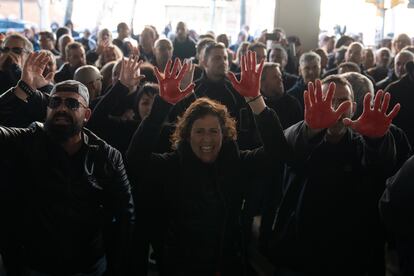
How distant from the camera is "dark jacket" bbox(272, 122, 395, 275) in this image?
106 inches

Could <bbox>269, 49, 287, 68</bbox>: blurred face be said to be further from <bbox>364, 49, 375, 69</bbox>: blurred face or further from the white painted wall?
the white painted wall

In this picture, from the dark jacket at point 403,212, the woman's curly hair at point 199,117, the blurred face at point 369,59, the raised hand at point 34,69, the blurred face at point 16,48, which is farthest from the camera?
the blurred face at point 369,59

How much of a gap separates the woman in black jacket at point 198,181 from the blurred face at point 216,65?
177cm

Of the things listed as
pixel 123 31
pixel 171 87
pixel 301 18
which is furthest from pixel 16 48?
pixel 301 18

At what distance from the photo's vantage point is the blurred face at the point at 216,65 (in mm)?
4742

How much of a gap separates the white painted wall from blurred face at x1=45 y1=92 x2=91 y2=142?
825 centimetres

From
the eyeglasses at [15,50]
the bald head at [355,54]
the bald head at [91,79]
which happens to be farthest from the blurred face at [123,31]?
the bald head at [91,79]

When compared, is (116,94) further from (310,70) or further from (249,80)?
(310,70)

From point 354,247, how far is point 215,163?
0.82 metres

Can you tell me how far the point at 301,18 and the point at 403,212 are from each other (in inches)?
353

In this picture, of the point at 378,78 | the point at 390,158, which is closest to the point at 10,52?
the point at 390,158

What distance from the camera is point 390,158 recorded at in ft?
8.93

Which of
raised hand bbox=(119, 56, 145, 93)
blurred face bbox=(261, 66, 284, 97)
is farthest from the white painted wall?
raised hand bbox=(119, 56, 145, 93)

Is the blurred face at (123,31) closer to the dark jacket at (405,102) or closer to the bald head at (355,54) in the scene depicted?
the bald head at (355,54)
